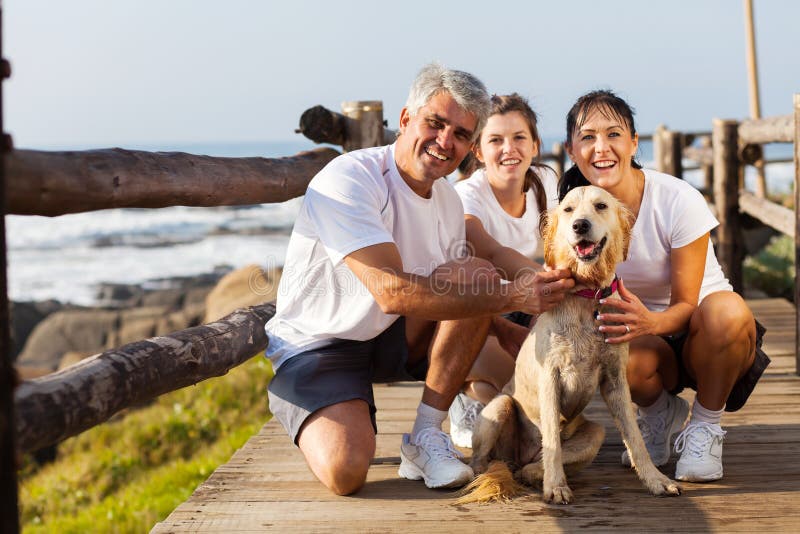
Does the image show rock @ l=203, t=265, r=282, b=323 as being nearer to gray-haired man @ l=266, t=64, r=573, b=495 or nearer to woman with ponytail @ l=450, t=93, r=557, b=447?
woman with ponytail @ l=450, t=93, r=557, b=447

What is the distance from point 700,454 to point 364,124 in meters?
2.85

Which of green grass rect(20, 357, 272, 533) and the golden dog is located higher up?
the golden dog

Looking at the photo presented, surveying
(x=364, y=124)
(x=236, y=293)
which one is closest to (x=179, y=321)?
(x=236, y=293)

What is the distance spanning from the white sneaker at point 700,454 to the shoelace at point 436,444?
93 centimetres

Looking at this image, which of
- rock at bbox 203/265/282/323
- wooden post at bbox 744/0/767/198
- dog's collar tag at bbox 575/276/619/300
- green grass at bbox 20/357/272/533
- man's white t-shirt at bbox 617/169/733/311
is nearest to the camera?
dog's collar tag at bbox 575/276/619/300

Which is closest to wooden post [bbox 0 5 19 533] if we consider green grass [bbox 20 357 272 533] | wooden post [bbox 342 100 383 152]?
wooden post [bbox 342 100 383 152]

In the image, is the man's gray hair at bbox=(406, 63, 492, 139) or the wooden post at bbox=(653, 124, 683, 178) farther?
the wooden post at bbox=(653, 124, 683, 178)

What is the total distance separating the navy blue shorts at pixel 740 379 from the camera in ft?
12.1

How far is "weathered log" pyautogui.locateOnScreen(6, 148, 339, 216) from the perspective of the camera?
2.24 m

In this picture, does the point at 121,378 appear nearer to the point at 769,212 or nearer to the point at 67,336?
the point at 769,212

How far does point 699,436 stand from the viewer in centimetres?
349

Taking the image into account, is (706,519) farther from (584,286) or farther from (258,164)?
(258,164)

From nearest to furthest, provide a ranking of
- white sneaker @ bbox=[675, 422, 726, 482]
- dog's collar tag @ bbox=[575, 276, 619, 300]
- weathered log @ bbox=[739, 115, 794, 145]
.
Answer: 1. dog's collar tag @ bbox=[575, 276, 619, 300]
2. white sneaker @ bbox=[675, 422, 726, 482]
3. weathered log @ bbox=[739, 115, 794, 145]

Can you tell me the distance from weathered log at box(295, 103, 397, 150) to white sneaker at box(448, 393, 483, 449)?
6.05 ft
